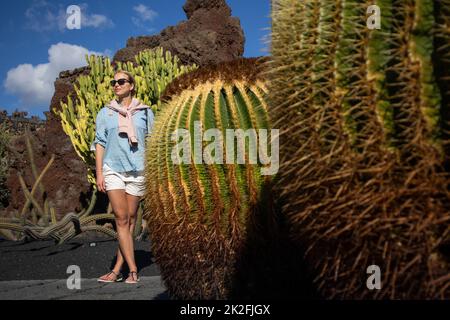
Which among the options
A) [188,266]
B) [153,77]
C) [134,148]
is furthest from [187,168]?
[153,77]

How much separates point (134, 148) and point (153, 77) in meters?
3.52

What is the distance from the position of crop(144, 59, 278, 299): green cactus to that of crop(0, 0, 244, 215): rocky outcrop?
19.1ft

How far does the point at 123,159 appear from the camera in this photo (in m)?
3.99

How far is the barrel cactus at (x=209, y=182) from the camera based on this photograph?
2.42 meters

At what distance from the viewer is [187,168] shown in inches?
103

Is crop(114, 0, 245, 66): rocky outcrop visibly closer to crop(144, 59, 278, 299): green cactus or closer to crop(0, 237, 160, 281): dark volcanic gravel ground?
crop(0, 237, 160, 281): dark volcanic gravel ground

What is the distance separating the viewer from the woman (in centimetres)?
398
